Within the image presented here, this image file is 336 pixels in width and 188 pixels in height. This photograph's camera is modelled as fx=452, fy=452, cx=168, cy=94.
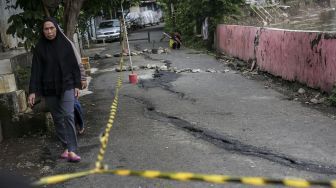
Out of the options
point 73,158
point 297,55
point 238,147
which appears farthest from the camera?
point 297,55

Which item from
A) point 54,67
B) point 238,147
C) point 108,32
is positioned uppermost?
point 54,67

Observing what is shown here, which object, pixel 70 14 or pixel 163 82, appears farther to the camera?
pixel 163 82

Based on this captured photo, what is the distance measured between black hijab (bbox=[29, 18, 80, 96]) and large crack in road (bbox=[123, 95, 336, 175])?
2.19m

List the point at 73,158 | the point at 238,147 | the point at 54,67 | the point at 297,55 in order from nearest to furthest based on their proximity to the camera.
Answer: the point at 54,67, the point at 73,158, the point at 238,147, the point at 297,55

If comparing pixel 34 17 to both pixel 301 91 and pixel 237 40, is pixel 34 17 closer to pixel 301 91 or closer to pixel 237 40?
pixel 301 91

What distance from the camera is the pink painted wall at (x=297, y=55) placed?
8977 mm

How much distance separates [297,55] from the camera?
10.4 m

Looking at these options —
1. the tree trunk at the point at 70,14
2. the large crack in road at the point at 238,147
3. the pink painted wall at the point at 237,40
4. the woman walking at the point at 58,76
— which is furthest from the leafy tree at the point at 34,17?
the pink painted wall at the point at 237,40

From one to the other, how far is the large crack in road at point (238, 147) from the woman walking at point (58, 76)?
201 cm

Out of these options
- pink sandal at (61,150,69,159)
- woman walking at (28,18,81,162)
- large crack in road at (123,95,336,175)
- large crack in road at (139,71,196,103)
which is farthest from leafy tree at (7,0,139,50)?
large crack in road at (139,71,196,103)

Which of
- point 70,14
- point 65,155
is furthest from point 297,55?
point 65,155

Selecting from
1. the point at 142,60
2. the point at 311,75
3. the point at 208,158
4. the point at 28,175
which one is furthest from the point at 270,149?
the point at 142,60

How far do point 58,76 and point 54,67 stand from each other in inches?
4.6

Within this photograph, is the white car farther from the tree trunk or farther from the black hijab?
the black hijab
